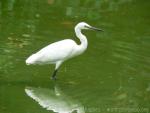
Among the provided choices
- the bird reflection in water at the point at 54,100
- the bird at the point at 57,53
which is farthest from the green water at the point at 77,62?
the bird at the point at 57,53

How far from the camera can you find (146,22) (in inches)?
709

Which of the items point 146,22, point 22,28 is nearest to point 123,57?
point 22,28

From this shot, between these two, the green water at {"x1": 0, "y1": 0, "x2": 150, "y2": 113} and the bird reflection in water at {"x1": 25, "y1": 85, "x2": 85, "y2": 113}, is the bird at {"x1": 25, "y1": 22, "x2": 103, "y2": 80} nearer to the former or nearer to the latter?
the green water at {"x1": 0, "y1": 0, "x2": 150, "y2": 113}

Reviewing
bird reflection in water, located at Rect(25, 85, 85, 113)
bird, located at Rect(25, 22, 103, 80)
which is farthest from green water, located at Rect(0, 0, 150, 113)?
bird, located at Rect(25, 22, 103, 80)

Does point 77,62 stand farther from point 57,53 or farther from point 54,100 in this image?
point 54,100

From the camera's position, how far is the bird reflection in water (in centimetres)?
1122

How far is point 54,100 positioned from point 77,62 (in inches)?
84.2

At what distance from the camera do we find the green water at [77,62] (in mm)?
11609

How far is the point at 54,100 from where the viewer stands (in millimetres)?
11789

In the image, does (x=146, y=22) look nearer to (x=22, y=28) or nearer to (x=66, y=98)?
(x=22, y=28)

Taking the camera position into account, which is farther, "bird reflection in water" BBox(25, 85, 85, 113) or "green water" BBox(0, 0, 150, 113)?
"green water" BBox(0, 0, 150, 113)

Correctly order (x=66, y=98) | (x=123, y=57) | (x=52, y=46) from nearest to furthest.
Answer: (x=66, y=98)
(x=52, y=46)
(x=123, y=57)

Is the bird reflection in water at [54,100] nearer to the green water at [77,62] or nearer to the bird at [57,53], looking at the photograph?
the green water at [77,62]

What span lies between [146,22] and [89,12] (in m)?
1.67
